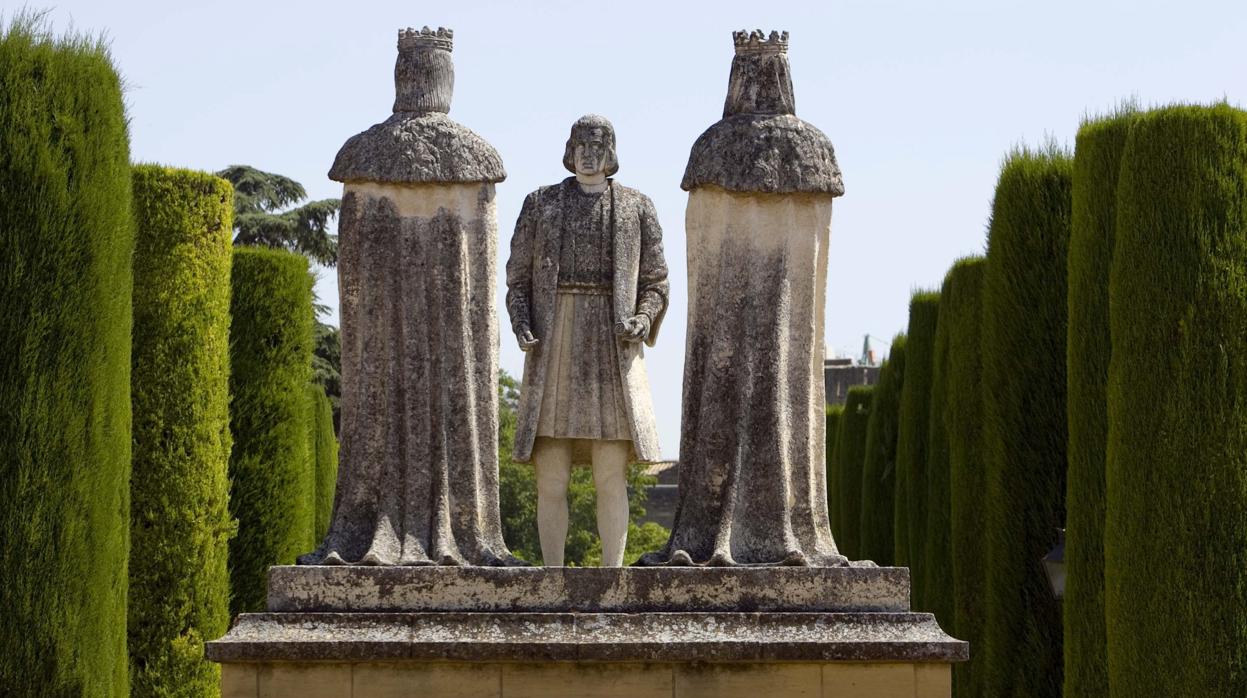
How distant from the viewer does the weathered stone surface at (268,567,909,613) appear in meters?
13.3

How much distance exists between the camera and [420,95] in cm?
1425

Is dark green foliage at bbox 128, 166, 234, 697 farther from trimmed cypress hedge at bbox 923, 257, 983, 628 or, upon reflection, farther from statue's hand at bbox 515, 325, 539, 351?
trimmed cypress hedge at bbox 923, 257, 983, 628

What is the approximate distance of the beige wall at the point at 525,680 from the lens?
13.0m

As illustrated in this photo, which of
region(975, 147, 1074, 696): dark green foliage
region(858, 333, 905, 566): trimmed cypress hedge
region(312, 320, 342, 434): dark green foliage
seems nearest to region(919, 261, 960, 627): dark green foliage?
region(975, 147, 1074, 696): dark green foliage

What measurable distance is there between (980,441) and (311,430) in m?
8.47

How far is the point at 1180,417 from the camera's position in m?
15.2

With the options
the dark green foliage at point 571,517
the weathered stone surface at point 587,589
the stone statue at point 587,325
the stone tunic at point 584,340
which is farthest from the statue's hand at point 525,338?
the dark green foliage at point 571,517

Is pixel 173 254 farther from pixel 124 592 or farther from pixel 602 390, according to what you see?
pixel 602 390

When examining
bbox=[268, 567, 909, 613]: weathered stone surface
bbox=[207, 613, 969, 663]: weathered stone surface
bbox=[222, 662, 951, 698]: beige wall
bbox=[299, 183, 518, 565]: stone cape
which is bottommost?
bbox=[222, 662, 951, 698]: beige wall

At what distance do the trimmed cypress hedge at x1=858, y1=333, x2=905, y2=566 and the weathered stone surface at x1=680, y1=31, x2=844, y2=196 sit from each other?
17833 mm

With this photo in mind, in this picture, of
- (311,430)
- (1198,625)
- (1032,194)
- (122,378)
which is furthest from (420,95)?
(311,430)

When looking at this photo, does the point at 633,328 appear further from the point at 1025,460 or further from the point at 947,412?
the point at 947,412

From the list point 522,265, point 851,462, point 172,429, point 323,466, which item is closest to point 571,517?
point 851,462

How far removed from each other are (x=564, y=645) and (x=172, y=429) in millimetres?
8728
